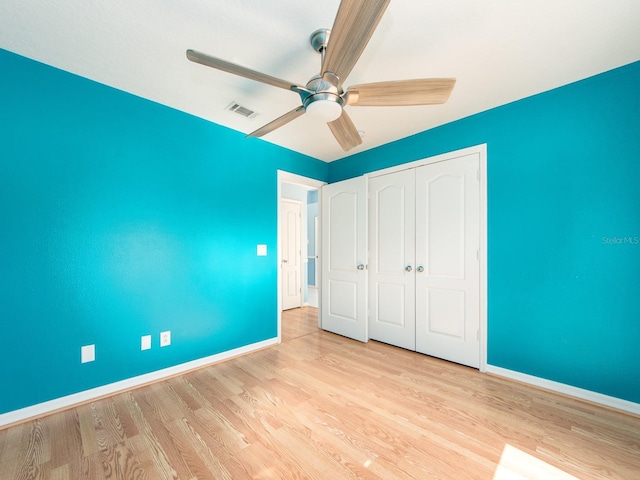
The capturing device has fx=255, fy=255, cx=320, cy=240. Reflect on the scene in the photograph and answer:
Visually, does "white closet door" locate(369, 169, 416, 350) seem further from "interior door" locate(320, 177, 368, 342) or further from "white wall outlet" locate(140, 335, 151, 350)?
"white wall outlet" locate(140, 335, 151, 350)

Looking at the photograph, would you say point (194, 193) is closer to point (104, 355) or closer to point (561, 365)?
point (104, 355)

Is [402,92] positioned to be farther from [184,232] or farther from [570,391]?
[570,391]

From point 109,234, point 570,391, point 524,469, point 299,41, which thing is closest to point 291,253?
point 109,234

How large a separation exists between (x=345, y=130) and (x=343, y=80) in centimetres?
53

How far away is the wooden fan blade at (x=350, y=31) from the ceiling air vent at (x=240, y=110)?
1.40m

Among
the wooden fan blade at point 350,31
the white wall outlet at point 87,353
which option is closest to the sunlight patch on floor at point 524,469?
the wooden fan blade at point 350,31

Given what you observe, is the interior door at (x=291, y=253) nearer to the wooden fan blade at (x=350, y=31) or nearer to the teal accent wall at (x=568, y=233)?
the teal accent wall at (x=568, y=233)

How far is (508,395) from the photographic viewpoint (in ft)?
6.88

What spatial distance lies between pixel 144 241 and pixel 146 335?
84cm

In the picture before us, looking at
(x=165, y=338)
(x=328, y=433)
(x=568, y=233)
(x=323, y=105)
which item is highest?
(x=323, y=105)

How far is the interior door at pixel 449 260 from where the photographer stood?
2.58 m

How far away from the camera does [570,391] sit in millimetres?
2055

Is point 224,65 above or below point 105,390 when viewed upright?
above

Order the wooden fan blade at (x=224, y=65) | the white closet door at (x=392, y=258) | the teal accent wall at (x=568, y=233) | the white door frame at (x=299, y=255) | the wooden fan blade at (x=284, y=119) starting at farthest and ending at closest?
the white door frame at (x=299, y=255), the white closet door at (x=392, y=258), the teal accent wall at (x=568, y=233), the wooden fan blade at (x=284, y=119), the wooden fan blade at (x=224, y=65)
